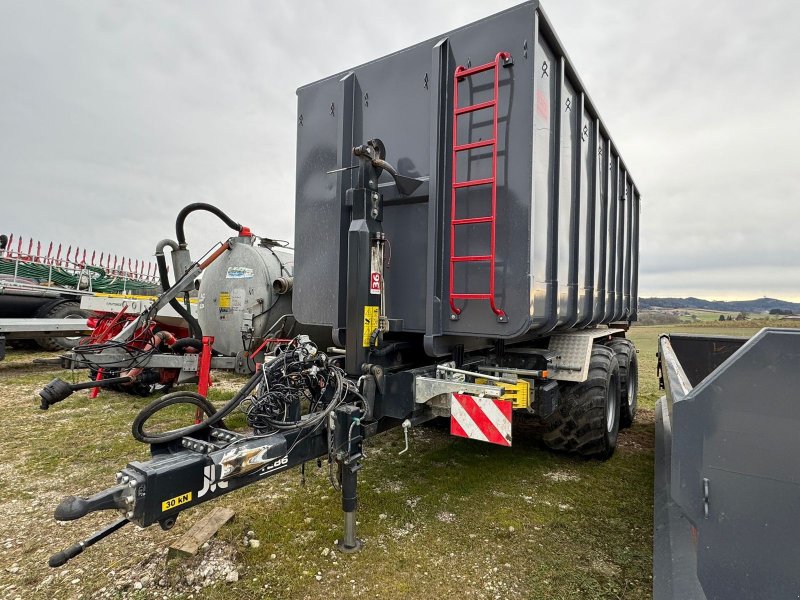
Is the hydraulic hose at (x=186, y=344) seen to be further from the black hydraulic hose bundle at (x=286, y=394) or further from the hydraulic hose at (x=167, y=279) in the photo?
the black hydraulic hose bundle at (x=286, y=394)

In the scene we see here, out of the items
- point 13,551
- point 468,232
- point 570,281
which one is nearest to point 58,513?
point 13,551

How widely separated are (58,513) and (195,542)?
1234mm

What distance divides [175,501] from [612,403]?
425 cm

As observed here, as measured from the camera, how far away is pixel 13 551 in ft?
9.52

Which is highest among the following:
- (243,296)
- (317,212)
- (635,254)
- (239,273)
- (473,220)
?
(635,254)

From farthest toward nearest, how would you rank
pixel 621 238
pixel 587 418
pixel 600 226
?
1. pixel 621 238
2. pixel 600 226
3. pixel 587 418

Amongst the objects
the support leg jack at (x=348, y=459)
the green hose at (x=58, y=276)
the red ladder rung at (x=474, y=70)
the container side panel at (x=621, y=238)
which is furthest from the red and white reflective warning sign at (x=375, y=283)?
the green hose at (x=58, y=276)

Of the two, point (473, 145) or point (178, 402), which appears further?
point (473, 145)

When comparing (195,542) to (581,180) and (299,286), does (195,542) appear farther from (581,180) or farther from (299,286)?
(581,180)

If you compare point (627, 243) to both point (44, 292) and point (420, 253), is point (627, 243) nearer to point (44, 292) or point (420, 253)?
point (420, 253)

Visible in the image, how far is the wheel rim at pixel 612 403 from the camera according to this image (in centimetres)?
459

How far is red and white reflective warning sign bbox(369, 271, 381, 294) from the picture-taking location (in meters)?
3.14

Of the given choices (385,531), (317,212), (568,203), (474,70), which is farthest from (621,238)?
(385,531)

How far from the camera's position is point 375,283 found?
3.17 metres
